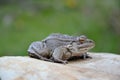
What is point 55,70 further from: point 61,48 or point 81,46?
point 81,46

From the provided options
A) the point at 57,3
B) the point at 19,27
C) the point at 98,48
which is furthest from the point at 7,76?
the point at 57,3

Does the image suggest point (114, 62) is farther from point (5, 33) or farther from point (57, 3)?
point (57, 3)

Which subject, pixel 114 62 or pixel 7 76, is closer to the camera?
pixel 7 76

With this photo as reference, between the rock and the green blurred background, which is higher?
the green blurred background

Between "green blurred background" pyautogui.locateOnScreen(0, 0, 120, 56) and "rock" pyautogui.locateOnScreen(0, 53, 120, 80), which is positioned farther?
"green blurred background" pyautogui.locateOnScreen(0, 0, 120, 56)

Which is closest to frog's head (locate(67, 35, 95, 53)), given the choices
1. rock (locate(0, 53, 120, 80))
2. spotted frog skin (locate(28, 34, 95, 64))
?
spotted frog skin (locate(28, 34, 95, 64))

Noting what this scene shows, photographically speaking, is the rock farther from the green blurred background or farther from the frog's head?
the green blurred background

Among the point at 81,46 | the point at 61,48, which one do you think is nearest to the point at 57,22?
the point at 81,46
